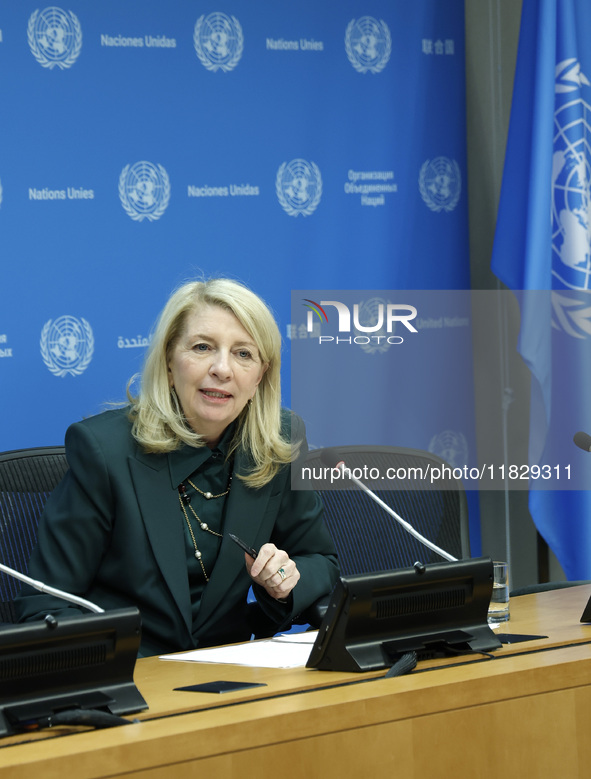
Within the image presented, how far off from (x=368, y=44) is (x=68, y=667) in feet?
8.74

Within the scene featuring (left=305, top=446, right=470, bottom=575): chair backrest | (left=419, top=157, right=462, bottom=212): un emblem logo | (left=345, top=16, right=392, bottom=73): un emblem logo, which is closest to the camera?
(left=305, top=446, right=470, bottom=575): chair backrest

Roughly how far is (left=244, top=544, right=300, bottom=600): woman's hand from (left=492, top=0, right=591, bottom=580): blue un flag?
1.45 meters

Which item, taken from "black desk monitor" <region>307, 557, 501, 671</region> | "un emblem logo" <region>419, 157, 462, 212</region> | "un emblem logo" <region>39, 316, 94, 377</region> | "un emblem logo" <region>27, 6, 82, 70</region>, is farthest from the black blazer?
"un emblem logo" <region>419, 157, 462, 212</region>

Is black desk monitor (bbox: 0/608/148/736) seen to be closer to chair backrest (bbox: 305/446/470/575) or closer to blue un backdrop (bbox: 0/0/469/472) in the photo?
chair backrest (bbox: 305/446/470/575)

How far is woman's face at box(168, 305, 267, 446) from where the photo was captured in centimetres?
210

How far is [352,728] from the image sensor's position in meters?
1.21

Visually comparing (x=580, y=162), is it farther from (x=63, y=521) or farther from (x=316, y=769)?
(x=316, y=769)

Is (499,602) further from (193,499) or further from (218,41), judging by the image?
(218,41)

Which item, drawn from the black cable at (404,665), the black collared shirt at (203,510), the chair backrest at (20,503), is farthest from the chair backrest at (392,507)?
the black cable at (404,665)

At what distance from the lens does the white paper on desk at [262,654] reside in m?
1.55

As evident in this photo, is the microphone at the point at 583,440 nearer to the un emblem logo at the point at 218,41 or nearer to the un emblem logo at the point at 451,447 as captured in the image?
the un emblem logo at the point at 451,447

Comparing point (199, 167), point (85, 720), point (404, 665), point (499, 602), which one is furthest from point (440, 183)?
point (85, 720)

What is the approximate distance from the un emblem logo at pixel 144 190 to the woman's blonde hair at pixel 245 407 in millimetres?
835

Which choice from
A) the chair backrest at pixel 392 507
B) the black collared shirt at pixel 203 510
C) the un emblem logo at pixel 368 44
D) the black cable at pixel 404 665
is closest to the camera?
the black cable at pixel 404 665
